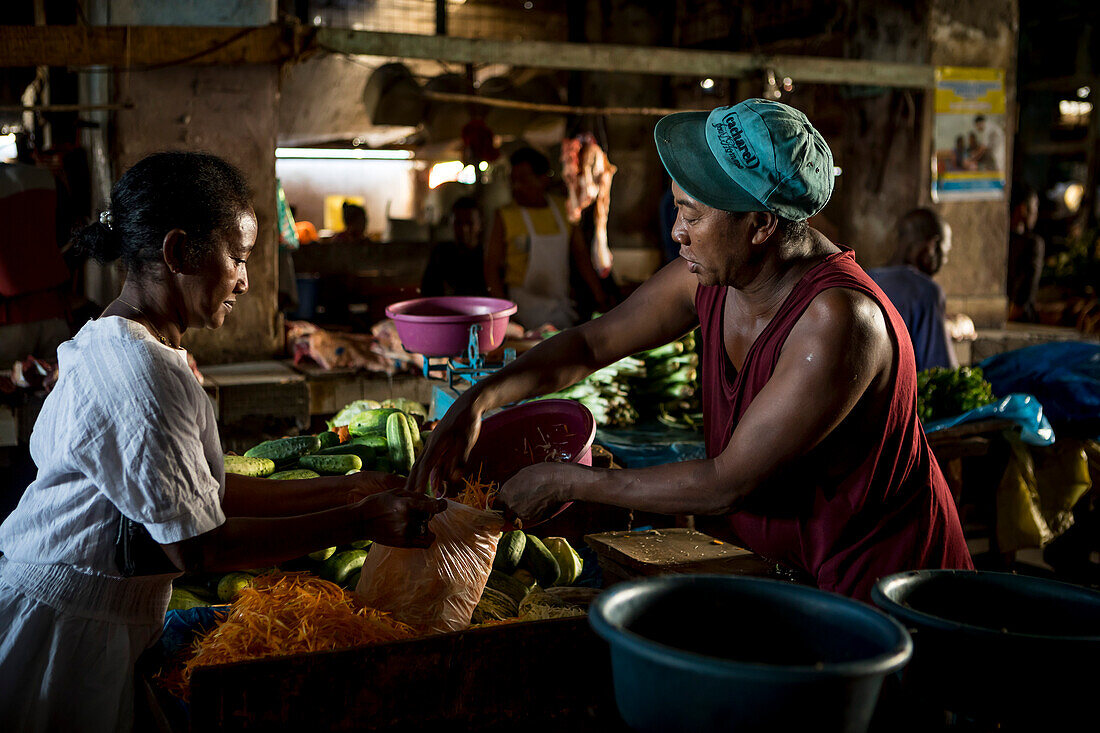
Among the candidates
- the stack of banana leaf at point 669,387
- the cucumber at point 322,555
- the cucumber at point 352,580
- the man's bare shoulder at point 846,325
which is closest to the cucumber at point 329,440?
the cucumber at point 322,555

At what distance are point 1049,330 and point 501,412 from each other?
7.77 m

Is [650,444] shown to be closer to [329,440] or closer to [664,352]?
[664,352]

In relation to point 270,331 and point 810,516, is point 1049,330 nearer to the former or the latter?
point 270,331

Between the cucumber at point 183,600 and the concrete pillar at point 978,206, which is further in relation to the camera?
the concrete pillar at point 978,206

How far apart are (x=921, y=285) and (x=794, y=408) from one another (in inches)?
154

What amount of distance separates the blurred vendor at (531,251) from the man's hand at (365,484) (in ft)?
16.4

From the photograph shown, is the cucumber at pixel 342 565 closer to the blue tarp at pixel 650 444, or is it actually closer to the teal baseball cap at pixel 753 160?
the teal baseball cap at pixel 753 160

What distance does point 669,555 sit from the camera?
2521 millimetres

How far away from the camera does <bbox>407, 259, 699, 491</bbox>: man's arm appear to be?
102 inches

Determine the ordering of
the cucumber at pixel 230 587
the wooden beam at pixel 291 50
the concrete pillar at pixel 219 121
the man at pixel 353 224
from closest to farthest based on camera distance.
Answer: the cucumber at pixel 230 587
the wooden beam at pixel 291 50
the concrete pillar at pixel 219 121
the man at pixel 353 224

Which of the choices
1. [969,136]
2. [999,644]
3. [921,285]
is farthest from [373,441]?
[969,136]

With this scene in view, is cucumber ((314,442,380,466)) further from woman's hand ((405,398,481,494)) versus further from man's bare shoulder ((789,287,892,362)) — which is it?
man's bare shoulder ((789,287,892,362))

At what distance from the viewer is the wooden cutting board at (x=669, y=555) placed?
241 cm

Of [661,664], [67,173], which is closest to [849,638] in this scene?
[661,664]
